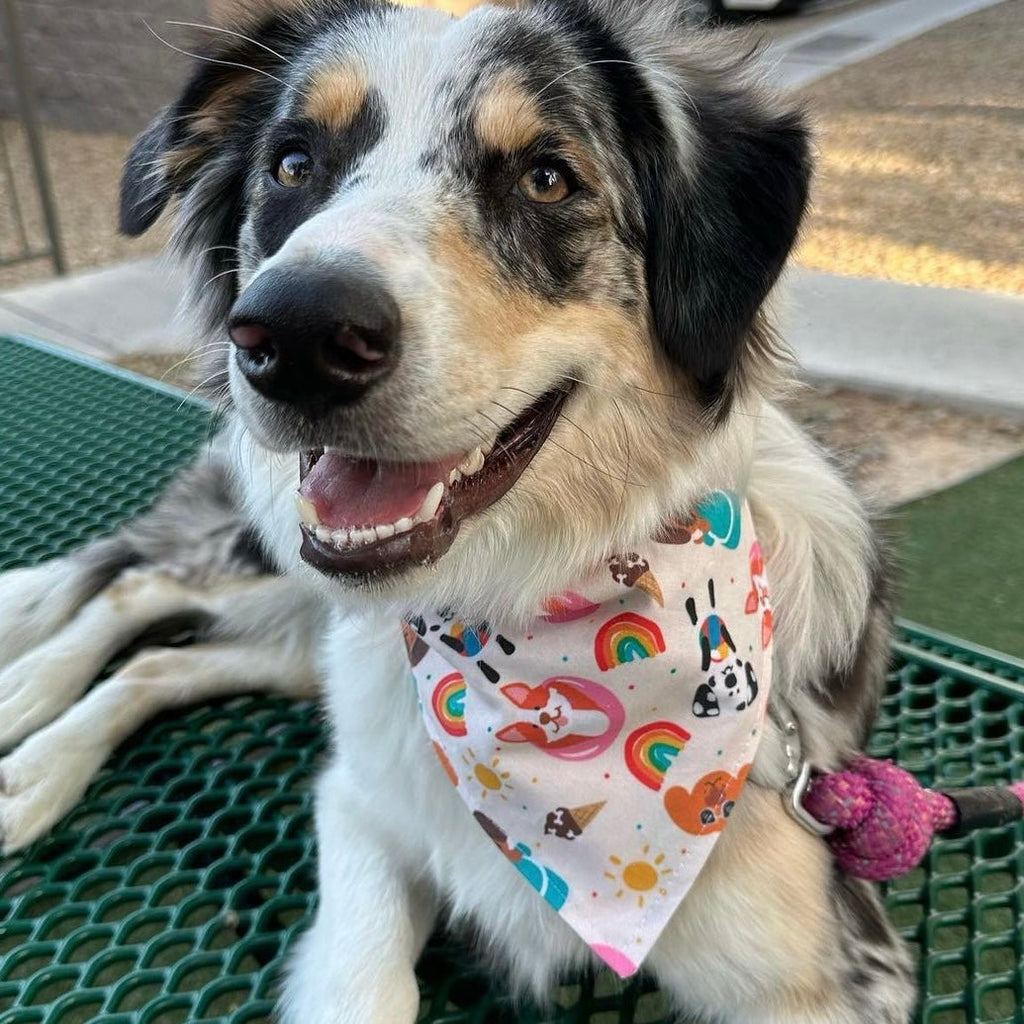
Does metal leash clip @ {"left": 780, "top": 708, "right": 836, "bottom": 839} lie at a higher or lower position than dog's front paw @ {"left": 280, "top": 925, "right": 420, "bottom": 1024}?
higher

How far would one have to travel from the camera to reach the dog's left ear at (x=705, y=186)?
1916 mm

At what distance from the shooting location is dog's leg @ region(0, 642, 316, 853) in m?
2.41

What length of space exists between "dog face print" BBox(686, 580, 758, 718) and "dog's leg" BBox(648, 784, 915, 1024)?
21cm

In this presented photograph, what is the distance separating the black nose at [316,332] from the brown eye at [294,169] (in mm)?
608

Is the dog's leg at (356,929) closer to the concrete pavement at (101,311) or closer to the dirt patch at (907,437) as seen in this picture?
the dirt patch at (907,437)

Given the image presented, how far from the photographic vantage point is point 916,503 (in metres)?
4.34

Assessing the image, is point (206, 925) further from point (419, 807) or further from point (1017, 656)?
point (1017, 656)

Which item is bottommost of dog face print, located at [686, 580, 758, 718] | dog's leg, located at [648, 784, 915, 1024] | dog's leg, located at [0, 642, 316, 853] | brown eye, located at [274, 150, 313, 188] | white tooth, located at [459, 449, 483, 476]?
dog's leg, located at [0, 642, 316, 853]

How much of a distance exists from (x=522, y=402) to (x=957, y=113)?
10.2 meters

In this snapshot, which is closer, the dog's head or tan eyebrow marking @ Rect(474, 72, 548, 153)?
the dog's head

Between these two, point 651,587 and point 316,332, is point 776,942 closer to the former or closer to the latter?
point 651,587

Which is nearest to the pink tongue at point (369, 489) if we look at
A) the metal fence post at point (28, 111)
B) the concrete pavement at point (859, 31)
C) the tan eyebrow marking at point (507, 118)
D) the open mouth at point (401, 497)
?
the open mouth at point (401, 497)

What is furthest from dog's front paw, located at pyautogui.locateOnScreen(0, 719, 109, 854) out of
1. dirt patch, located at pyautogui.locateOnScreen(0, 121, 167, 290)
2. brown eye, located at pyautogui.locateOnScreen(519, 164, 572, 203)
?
dirt patch, located at pyautogui.locateOnScreen(0, 121, 167, 290)

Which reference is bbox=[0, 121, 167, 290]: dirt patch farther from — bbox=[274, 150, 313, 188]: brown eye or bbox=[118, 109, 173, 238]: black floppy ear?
bbox=[274, 150, 313, 188]: brown eye
